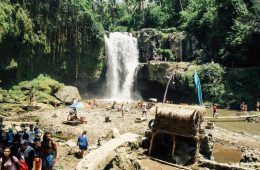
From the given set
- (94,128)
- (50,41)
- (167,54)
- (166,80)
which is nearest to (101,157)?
(94,128)

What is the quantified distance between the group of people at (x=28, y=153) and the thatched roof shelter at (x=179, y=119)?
7.17m

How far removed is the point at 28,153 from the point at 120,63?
137 feet

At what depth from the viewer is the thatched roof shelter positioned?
16531 millimetres

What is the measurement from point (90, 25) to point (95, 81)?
28.6 ft

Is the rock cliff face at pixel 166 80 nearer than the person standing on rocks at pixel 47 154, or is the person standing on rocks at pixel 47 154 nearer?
the person standing on rocks at pixel 47 154

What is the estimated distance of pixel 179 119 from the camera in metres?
16.8

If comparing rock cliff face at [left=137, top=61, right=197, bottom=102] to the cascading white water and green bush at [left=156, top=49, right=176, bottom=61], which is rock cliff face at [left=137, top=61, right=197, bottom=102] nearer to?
the cascading white water

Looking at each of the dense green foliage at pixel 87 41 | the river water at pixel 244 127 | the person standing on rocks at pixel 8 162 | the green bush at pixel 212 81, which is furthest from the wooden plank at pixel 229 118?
the person standing on rocks at pixel 8 162

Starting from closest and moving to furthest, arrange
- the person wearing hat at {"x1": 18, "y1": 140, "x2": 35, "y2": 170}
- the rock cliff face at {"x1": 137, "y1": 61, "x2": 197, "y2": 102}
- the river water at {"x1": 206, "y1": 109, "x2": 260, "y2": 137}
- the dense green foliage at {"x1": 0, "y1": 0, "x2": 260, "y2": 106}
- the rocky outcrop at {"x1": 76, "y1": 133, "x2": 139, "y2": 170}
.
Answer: the person wearing hat at {"x1": 18, "y1": 140, "x2": 35, "y2": 170} → the rocky outcrop at {"x1": 76, "y1": 133, "x2": 139, "y2": 170} → the river water at {"x1": 206, "y1": 109, "x2": 260, "y2": 137} → the dense green foliage at {"x1": 0, "y1": 0, "x2": 260, "y2": 106} → the rock cliff face at {"x1": 137, "y1": 61, "x2": 197, "y2": 102}

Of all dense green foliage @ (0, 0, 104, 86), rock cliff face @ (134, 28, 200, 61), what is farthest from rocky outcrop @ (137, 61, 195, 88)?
dense green foliage @ (0, 0, 104, 86)

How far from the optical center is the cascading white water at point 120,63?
168 feet

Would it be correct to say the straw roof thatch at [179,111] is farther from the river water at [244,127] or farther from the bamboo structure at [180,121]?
the river water at [244,127]

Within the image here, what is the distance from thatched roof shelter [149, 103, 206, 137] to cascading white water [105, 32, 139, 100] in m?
33.6

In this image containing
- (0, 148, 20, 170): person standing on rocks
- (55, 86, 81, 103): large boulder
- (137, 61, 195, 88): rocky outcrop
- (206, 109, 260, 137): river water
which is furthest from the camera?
(137, 61, 195, 88): rocky outcrop
